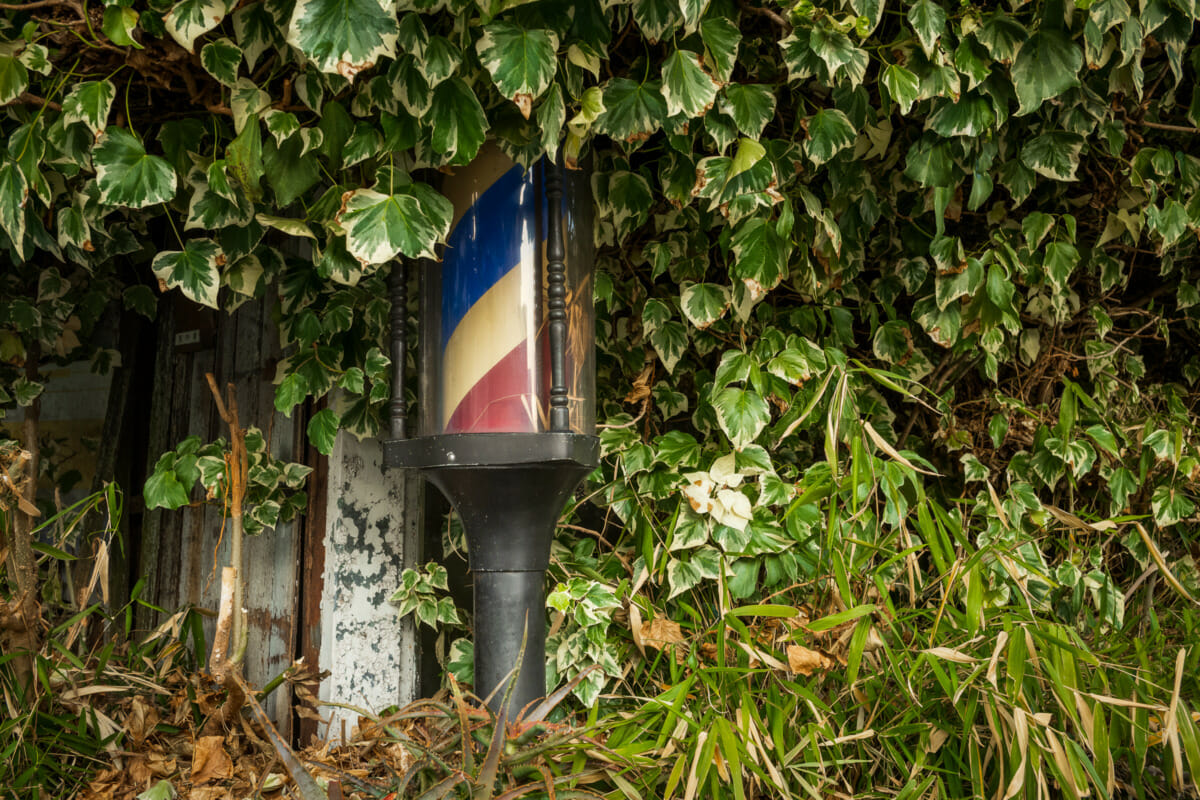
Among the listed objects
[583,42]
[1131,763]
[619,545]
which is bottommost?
[1131,763]

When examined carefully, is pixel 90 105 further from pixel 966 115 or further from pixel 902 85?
pixel 966 115

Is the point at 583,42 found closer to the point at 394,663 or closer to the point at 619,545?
the point at 619,545

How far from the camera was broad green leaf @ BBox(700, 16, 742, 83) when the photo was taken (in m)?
1.09

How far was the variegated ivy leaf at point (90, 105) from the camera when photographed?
3.33 feet

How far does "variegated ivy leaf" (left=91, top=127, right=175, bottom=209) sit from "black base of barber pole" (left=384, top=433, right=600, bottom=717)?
454mm

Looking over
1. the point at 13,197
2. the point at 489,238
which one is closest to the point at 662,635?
the point at 489,238

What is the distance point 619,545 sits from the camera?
147cm

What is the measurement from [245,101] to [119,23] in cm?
16

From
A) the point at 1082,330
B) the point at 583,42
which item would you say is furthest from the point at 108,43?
the point at 1082,330

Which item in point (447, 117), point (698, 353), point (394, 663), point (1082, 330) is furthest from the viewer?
point (1082, 330)

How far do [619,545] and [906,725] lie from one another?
57 centimetres

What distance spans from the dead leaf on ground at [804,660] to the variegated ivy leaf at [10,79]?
50.2 inches

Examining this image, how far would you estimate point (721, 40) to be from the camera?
1.09m

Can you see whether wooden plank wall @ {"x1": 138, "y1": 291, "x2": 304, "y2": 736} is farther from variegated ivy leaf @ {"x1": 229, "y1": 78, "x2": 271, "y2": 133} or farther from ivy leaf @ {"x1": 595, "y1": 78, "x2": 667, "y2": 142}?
ivy leaf @ {"x1": 595, "y1": 78, "x2": 667, "y2": 142}
